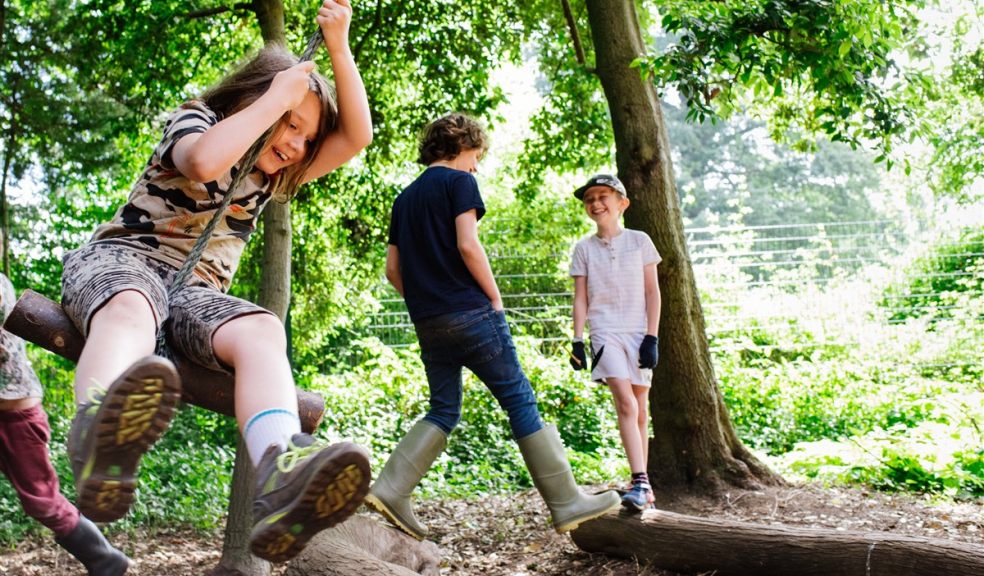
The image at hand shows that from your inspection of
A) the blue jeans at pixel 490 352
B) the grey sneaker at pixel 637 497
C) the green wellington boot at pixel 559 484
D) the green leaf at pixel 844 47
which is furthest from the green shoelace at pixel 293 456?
the green leaf at pixel 844 47

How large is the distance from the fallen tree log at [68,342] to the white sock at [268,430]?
18.4 inches

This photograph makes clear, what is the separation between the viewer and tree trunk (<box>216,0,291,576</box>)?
521 centimetres

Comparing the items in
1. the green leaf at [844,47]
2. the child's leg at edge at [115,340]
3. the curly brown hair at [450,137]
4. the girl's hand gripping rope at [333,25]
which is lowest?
the child's leg at edge at [115,340]

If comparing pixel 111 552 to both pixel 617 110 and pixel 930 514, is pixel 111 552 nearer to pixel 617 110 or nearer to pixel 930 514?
pixel 617 110

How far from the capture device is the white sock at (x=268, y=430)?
7.13 ft

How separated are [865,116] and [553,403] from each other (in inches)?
193

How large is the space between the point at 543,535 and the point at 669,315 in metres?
1.55

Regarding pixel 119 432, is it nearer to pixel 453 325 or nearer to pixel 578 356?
pixel 453 325

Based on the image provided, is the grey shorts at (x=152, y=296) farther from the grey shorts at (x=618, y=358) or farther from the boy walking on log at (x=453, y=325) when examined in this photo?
the grey shorts at (x=618, y=358)

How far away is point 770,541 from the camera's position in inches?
169

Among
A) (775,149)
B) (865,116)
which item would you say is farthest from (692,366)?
(775,149)

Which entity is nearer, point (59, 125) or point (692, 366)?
point (692, 366)

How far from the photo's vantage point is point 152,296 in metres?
2.48

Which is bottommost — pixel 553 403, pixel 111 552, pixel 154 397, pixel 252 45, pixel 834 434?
pixel 834 434
